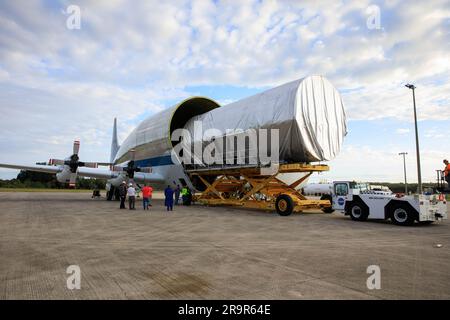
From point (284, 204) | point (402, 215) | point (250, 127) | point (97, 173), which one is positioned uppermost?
point (250, 127)

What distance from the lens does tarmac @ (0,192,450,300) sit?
14.6 ft

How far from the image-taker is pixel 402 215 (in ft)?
40.3

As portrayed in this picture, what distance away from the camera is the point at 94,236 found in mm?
8820

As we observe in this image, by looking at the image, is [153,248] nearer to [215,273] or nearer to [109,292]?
[215,273]

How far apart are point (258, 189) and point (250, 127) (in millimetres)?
3206

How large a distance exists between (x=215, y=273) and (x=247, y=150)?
37.7 feet

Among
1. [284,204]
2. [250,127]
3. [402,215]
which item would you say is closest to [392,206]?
[402,215]

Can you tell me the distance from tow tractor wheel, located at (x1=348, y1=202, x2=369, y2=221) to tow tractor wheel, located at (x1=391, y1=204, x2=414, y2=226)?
109cm

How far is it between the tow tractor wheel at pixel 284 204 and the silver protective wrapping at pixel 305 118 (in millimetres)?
1774

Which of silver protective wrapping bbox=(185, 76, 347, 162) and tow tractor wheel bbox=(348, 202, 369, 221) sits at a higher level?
silver protective wrapping bbox=(185, 76, 347, 162)

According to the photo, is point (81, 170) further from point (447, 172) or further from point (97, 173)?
point (447, 172)

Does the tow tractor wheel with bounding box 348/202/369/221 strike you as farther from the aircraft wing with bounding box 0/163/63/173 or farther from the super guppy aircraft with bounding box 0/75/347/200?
the aircraft wing with bounding box 0/163/63/173

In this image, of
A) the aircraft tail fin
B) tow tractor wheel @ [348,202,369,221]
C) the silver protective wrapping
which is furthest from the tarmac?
the aircraft tail fin
